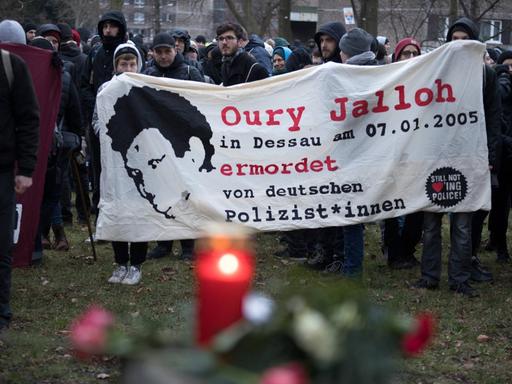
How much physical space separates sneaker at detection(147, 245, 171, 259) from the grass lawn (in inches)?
8.2

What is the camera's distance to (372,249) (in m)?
10.6

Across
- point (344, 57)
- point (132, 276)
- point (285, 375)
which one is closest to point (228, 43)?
point (344, 57)

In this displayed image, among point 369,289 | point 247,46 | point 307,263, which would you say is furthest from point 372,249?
point 247,46

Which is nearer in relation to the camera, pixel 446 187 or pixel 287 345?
→ pixel 287 345

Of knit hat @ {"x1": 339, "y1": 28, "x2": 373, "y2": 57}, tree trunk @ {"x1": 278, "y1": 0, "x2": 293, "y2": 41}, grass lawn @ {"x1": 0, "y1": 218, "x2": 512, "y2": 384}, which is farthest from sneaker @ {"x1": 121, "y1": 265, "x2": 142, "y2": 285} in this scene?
tree trunk @ {"x1": 278, "y1": 0, "x2": 293, "y2": 41}

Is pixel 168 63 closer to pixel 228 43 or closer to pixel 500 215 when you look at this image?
pixel 228 43

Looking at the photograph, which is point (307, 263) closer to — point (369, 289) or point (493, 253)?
point (369, 289)

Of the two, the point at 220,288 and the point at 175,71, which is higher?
the point at 175,71

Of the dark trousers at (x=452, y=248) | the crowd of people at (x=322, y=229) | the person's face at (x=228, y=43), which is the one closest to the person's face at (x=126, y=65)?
the crowd of people at (x=322, y=229)

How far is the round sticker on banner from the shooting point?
318 inches

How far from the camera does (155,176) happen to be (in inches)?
323

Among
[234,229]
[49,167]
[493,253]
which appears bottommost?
[493,253]

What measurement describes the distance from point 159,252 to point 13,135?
3.68 metres

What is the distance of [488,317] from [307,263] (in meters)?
2.34
